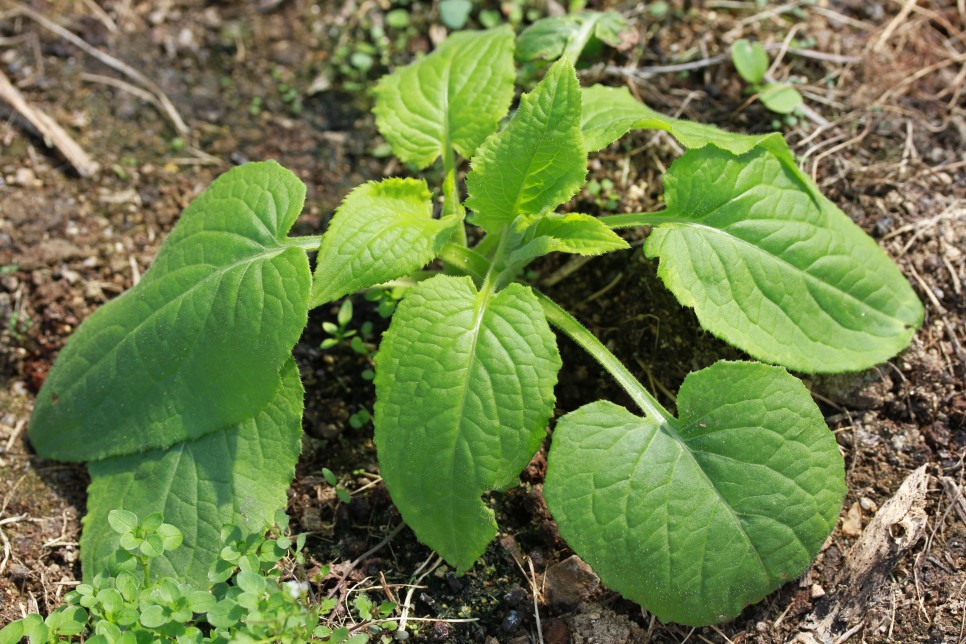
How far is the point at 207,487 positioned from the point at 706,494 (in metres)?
1.70

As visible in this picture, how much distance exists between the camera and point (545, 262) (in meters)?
3.62

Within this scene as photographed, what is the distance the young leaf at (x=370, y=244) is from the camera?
8.35 feet

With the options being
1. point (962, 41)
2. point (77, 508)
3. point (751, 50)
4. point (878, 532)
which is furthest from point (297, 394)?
point (962, 41)

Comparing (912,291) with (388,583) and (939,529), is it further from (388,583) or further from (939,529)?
(388,583)

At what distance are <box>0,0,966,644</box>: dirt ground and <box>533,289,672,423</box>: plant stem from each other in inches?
13.0

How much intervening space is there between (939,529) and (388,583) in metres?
1.93

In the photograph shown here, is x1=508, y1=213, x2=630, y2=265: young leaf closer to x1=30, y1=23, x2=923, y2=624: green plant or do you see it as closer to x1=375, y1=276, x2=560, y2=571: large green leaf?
x1=30, y1=23, x2=923, y2=624: green plant

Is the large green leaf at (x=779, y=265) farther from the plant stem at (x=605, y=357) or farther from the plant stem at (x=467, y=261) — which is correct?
the plant stem at (x=467, y=261)

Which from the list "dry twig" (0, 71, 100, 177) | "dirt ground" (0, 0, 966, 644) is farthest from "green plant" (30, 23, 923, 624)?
"dry twig" (0, 71, 100, 177)

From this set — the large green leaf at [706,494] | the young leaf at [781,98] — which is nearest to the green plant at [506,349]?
the large green leaf at [706,494]

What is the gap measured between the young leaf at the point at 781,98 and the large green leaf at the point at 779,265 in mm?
807

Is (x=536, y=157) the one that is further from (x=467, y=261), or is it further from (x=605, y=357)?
(x=605, y=357)

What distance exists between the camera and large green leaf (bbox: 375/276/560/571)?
254 centimetres

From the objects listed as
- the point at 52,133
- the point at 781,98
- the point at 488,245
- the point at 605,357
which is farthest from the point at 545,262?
the point at 52,133
